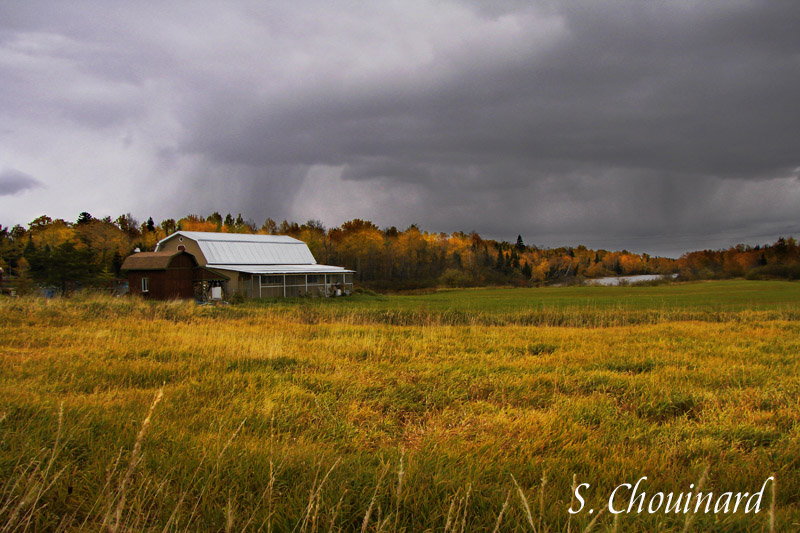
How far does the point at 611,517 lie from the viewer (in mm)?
3324

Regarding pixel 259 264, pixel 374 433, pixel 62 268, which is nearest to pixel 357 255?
pixel 259 264

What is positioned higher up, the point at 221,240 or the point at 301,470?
the point at 221,240

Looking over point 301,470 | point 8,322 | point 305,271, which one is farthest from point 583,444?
point 305,271

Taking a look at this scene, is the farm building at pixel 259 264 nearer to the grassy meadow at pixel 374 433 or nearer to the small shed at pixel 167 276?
the small shed at pixel 167 276

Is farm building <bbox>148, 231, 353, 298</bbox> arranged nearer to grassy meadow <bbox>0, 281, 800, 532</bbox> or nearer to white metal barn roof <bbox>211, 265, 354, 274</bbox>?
white metal barn roof <bbox>211, 265, 354, 274</bbox>

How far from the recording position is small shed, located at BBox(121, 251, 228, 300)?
40906 millimetres

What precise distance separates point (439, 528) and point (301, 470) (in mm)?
1311

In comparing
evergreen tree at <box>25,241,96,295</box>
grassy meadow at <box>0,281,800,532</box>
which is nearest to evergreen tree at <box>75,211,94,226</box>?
evergreen tree at <box>25,241,96,295</box>

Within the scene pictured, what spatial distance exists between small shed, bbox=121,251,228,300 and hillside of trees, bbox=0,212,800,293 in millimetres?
8063

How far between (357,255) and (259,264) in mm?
47198

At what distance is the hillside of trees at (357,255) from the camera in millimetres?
60562

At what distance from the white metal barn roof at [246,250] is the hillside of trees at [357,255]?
12787 mm

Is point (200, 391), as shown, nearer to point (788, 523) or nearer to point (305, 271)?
point (788, 523)

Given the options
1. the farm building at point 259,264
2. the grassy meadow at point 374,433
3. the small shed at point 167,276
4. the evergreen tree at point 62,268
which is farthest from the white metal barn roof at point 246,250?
the grassy meadow at point 374,433
